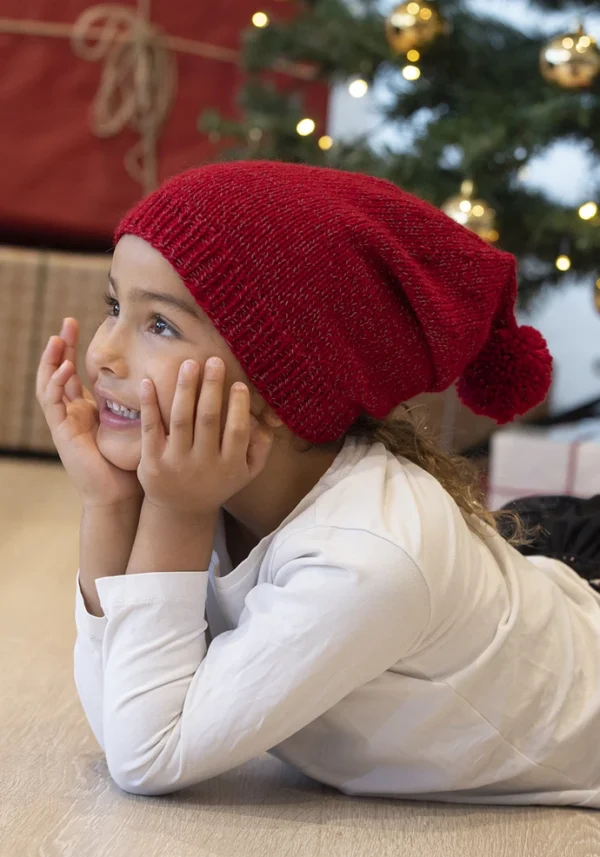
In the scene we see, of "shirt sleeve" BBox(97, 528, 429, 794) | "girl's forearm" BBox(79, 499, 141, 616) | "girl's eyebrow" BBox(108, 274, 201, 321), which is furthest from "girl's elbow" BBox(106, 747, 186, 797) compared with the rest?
"girl's eyebrow" BBox(108, 274, 201, 321)

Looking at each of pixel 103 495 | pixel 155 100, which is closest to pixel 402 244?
pixel 103 495

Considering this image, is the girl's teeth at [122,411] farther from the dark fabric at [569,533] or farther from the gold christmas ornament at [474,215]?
the gold christmas ornament at [474,215]

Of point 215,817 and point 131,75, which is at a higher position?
point 131,75

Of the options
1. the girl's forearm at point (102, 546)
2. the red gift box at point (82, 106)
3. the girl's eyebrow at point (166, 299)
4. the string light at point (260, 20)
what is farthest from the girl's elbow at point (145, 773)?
the red gift box at point (82, 106)

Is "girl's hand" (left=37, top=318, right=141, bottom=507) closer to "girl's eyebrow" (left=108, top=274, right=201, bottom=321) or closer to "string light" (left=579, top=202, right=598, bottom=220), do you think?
"girl's eyebrow" (left=108, top=274, right=201, bottom=321)

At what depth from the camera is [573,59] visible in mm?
1672

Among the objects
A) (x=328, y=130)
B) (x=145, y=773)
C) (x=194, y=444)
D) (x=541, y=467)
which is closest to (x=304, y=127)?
(x=328, y=130)

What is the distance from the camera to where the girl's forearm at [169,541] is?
830 millimetres

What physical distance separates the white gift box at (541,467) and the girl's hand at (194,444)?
38.8 inches

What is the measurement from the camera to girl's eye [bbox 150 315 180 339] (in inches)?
32.6

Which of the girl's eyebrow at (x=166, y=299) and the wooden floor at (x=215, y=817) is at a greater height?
the girl's eyebrow at (x=166, y=299)

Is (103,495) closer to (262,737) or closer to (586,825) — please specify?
(262,737)

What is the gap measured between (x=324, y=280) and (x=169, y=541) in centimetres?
23

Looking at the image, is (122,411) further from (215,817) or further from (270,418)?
(215,817)
